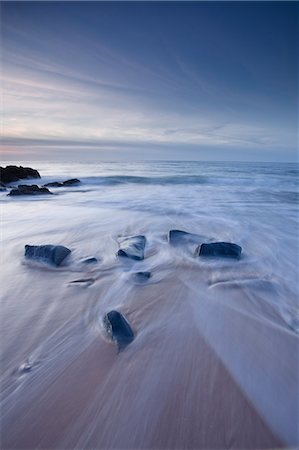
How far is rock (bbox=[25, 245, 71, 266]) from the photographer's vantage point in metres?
3.21

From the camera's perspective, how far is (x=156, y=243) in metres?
4.13

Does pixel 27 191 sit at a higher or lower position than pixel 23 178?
lower

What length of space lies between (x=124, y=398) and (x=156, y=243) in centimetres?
266

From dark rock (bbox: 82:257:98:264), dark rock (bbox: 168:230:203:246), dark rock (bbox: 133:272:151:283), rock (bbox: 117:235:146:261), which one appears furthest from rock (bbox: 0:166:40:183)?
dark rock (bbox: 133:272:151:283)

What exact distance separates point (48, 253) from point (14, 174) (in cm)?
1426

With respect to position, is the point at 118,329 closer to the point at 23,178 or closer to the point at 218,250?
the point at 218,250

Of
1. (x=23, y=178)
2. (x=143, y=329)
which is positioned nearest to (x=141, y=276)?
(x=143, y=329)

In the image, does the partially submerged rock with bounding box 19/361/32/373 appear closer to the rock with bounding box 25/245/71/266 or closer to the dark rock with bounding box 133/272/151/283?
the dark rock with bounding box 133/272/151/283

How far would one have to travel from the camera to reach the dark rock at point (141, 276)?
9.44ft

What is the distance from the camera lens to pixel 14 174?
615 inches

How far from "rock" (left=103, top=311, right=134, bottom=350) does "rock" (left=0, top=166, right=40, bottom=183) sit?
578 inches

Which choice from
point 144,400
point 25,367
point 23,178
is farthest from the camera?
point 23,178

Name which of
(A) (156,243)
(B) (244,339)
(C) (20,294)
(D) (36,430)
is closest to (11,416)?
(D) (36,430)

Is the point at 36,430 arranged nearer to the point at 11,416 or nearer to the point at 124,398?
the point at 11,416
